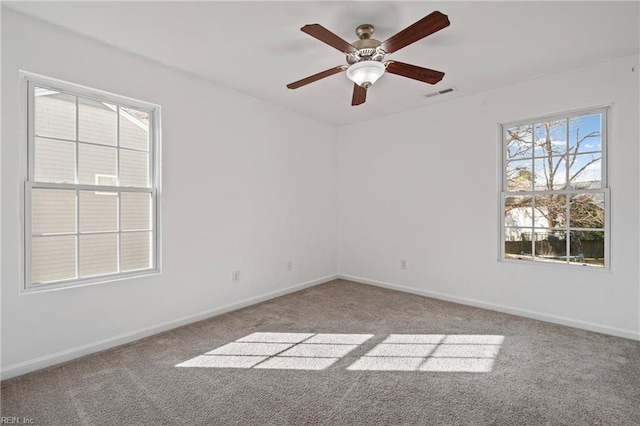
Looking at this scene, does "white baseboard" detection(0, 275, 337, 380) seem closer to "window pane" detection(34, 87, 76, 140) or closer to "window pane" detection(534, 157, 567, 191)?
"window pane" detection(34, 87, 76, 140)

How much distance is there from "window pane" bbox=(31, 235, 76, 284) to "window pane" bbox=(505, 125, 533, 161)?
442 cm

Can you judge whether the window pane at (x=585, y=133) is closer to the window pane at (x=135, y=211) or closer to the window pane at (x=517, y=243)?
the window pane at (x=517, y=243)

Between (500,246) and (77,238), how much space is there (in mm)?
4198

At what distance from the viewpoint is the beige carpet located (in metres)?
1.76

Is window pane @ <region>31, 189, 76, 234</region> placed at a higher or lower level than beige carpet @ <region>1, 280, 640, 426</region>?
higher

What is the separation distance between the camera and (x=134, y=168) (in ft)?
9.25

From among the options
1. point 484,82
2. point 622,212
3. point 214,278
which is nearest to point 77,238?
point 214,278

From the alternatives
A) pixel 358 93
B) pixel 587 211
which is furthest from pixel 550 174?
pixel 358 93

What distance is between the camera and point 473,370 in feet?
7.28

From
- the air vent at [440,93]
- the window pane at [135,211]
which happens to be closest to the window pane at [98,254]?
the window pane at [135,211]

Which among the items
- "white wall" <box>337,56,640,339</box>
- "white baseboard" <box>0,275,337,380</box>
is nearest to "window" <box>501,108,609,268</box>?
"white wall" <box>337,56,640,339</box>

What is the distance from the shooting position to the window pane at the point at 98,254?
2.52 meters

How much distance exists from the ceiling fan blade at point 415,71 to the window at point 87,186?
2217mm

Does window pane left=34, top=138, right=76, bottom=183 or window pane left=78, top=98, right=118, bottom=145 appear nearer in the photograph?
window pane left=34, top=138, right=76, bottom=183
